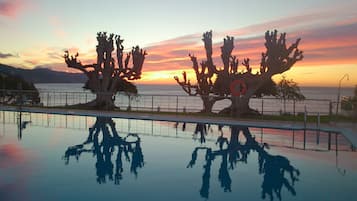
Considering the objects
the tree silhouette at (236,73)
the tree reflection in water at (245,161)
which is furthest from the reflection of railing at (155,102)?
the tree reflection in water at (245,161)

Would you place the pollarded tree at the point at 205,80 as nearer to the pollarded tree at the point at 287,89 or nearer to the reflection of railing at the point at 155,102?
the reflection of railing at the point at 155,102

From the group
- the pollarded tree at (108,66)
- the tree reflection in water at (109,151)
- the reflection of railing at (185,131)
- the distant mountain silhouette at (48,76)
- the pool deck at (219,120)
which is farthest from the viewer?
the distant mountain silhouette at (48,76)

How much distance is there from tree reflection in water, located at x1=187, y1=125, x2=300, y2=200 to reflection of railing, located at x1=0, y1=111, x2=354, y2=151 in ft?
2.14

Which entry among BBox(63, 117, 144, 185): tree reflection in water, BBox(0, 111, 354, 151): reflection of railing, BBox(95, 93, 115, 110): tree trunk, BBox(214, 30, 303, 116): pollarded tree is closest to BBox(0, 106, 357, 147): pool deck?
BBox(0, 111, 354, 151): reflection of railing

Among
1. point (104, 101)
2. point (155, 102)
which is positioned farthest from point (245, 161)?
point (104, 101)

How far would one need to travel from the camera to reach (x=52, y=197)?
6.07 m

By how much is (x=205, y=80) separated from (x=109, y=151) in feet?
34.1

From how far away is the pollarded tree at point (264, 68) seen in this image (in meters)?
16.7

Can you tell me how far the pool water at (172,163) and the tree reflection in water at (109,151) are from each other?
2cm

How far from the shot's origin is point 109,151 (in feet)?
34.6

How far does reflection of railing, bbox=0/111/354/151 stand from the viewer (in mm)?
11375

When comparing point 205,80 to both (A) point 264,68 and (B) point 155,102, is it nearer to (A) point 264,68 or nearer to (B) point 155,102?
(B) point 155,102

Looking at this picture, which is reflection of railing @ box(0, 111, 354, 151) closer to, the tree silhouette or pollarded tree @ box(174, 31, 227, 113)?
the tree silhouette

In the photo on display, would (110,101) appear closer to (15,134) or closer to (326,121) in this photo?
(15,134)
